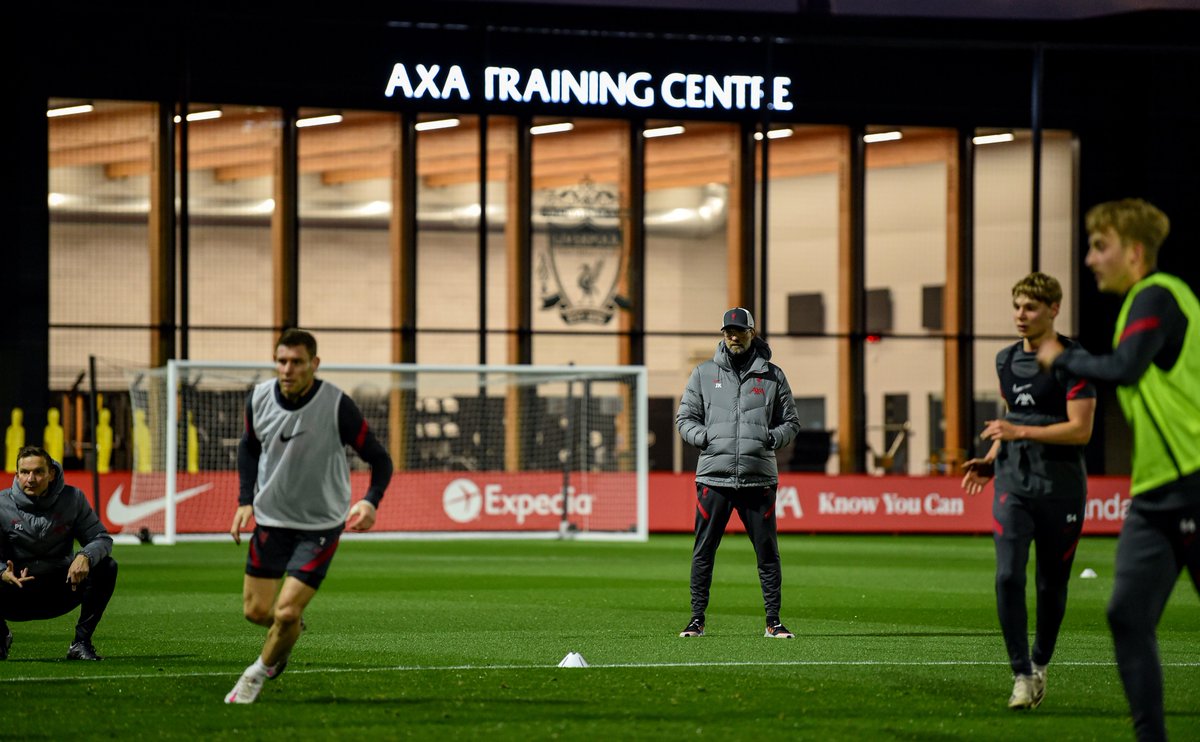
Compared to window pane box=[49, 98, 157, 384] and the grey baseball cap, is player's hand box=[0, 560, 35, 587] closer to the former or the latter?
the grey baseball cap

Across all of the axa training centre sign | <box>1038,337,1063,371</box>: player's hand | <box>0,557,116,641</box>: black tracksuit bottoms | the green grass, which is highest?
the axa training centre sign

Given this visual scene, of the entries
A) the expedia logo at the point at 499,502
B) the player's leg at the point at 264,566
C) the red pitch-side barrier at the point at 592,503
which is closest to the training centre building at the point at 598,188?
the red pitch-side barrier at the point at 592,503

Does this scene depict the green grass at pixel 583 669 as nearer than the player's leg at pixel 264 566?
Yes

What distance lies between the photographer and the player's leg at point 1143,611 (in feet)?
18.1

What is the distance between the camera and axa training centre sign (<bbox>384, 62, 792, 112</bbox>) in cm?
3125

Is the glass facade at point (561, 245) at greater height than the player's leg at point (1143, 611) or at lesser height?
greater

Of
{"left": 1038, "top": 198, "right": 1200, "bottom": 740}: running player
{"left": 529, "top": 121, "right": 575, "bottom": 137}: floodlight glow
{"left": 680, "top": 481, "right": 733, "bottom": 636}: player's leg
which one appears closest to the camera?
{"left": 1038, "top": 198, "right": 1200, "bottom": 740}: running player

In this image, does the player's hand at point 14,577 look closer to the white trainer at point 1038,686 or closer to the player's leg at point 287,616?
the player's leg at point 287,616

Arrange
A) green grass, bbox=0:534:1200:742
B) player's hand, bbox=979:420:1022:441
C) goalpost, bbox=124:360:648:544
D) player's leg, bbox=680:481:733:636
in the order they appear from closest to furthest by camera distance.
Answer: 1. player's hand, bbox=979:420:1022:441
2. green grass, bbox=0:534:1200:742
3. player's leg, bbox=680:481:733:636
4. goalpost, bbox=124:360:648:544

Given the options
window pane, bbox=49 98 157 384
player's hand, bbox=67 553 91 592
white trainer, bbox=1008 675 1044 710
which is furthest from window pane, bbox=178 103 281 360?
white trainer, bbox=1008 675 1044 710

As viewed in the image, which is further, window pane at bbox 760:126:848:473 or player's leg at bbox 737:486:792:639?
window pane at bbox 760:126:848:473

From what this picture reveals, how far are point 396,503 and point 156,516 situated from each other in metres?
3.47

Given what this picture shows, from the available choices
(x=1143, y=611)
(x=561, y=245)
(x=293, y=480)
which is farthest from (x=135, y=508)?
(x=1143, y=611)

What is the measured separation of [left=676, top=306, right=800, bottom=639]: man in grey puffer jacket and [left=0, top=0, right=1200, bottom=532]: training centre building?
18.5m
